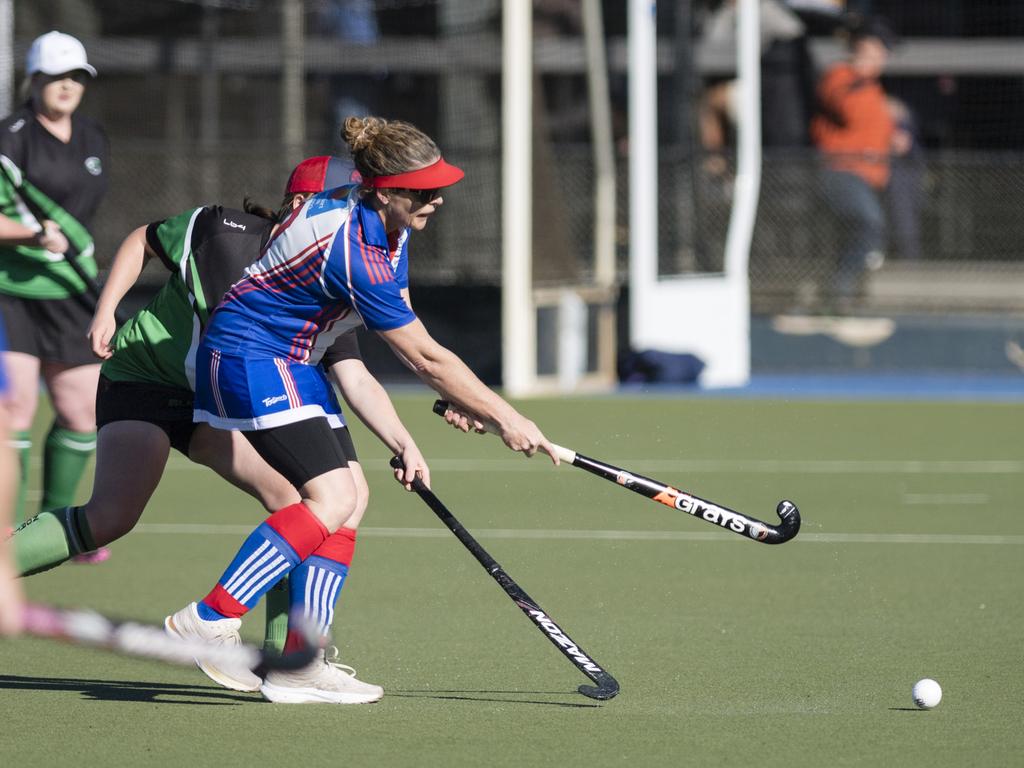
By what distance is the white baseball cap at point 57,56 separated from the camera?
686 centimetres

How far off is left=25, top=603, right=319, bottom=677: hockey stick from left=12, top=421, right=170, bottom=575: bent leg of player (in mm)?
606

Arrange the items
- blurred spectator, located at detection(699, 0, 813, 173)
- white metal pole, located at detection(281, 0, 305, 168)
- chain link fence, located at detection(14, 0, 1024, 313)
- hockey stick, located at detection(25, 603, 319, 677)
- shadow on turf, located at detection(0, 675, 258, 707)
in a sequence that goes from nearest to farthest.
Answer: hockey stick, located at detection(25, 603, 319, 677) < shadow on turf, located at detection(0, 675, 258, 707) < chain link fence, located at detection(14, 0, 1024, 313) < white metal pole, located at detection(281, 0, 305, 168) < blurred spectator, located at detection(699, 0, 813, 173)

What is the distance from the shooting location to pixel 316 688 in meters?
4.88

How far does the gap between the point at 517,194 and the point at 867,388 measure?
2.90m

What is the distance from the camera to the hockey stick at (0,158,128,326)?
7023 mm

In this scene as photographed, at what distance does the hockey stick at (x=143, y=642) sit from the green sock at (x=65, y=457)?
2430 millimetres

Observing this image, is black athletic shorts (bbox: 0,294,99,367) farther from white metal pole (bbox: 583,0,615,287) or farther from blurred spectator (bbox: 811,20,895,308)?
blurred spectator (bbox: 811,20,895,308)

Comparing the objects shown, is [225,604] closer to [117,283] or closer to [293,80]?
[117,283]

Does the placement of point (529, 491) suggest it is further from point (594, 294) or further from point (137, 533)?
point (594, 294)

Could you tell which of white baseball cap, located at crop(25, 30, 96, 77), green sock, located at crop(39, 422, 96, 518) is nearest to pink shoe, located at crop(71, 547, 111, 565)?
green sock, located at crop(39, 422, 96, 518)

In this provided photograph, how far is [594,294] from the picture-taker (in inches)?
550

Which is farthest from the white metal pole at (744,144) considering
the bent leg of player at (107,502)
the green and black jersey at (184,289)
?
the bent leg of player at (107,502)

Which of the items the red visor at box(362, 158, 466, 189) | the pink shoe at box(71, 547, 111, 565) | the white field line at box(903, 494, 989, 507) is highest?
the red visor at box(362, 158, 466, 189)

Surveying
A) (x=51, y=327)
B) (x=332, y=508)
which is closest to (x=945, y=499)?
(x=51, y=327)
